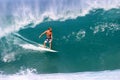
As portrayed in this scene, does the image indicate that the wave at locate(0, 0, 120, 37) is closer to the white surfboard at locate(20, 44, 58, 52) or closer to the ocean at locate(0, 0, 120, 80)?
the ocean at locate(0, 0, 120, 80)

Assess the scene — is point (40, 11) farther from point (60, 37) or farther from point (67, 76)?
point (67, 76)

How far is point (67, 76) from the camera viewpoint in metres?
10.8

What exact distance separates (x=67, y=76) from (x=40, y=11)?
2.02 m

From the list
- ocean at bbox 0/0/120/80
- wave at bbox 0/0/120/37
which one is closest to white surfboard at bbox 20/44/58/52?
ocean at bbox 0/0/120/80

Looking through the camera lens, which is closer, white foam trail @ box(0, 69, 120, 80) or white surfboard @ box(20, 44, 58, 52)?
white foam trail @ box(0, 69, 120, 80)

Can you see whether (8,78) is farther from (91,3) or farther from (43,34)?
(91,3)

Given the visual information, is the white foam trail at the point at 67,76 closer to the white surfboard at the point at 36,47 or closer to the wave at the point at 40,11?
the white surfboard at the point at 36,47

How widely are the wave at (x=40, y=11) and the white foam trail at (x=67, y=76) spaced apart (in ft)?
4.16

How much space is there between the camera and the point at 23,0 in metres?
11.0

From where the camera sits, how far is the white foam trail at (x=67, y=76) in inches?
417

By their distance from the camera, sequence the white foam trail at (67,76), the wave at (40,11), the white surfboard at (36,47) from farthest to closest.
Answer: the wave at (40,11), the white surfboard at (36,47), the white foam trail at (67,76)

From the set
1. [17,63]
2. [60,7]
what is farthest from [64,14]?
[17,63]

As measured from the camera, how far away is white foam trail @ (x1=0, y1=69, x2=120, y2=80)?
34.8 feet

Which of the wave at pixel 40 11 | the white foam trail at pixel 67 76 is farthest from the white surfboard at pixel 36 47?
the white foam trail at pixel 67 76
